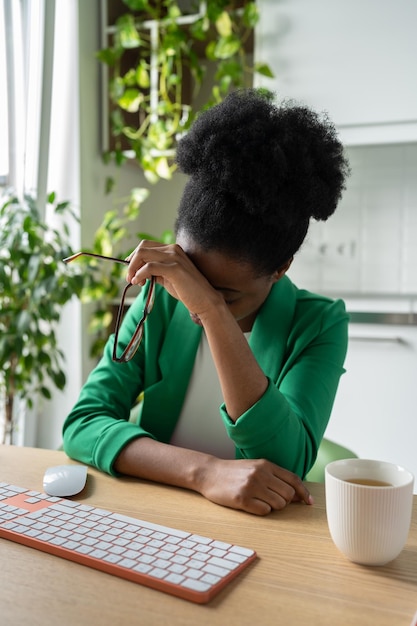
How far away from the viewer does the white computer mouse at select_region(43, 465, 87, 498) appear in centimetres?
85

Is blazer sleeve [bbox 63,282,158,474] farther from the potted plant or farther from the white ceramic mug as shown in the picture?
the potted plant

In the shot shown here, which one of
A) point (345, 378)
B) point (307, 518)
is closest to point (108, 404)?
point (307, 518)

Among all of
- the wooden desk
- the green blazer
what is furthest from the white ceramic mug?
the green blazer

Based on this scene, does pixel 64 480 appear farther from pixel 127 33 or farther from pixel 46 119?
pixel 127 33

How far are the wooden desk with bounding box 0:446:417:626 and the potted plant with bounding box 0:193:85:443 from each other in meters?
1.43

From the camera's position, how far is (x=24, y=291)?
7.00 feet

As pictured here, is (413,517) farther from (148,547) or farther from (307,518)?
(148,547)

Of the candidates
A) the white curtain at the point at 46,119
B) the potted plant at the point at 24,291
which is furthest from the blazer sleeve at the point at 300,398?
the white curtain at the point at 46,119

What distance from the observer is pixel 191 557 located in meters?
0.66

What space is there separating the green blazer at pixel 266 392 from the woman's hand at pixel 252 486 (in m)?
0.06

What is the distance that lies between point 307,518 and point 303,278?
1.68 m

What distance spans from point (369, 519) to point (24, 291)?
1724 mm

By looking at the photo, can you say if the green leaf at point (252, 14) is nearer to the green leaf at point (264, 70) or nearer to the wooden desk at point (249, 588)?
the green leaf at point (264, 70)

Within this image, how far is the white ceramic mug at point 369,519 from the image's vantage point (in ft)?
2.10
